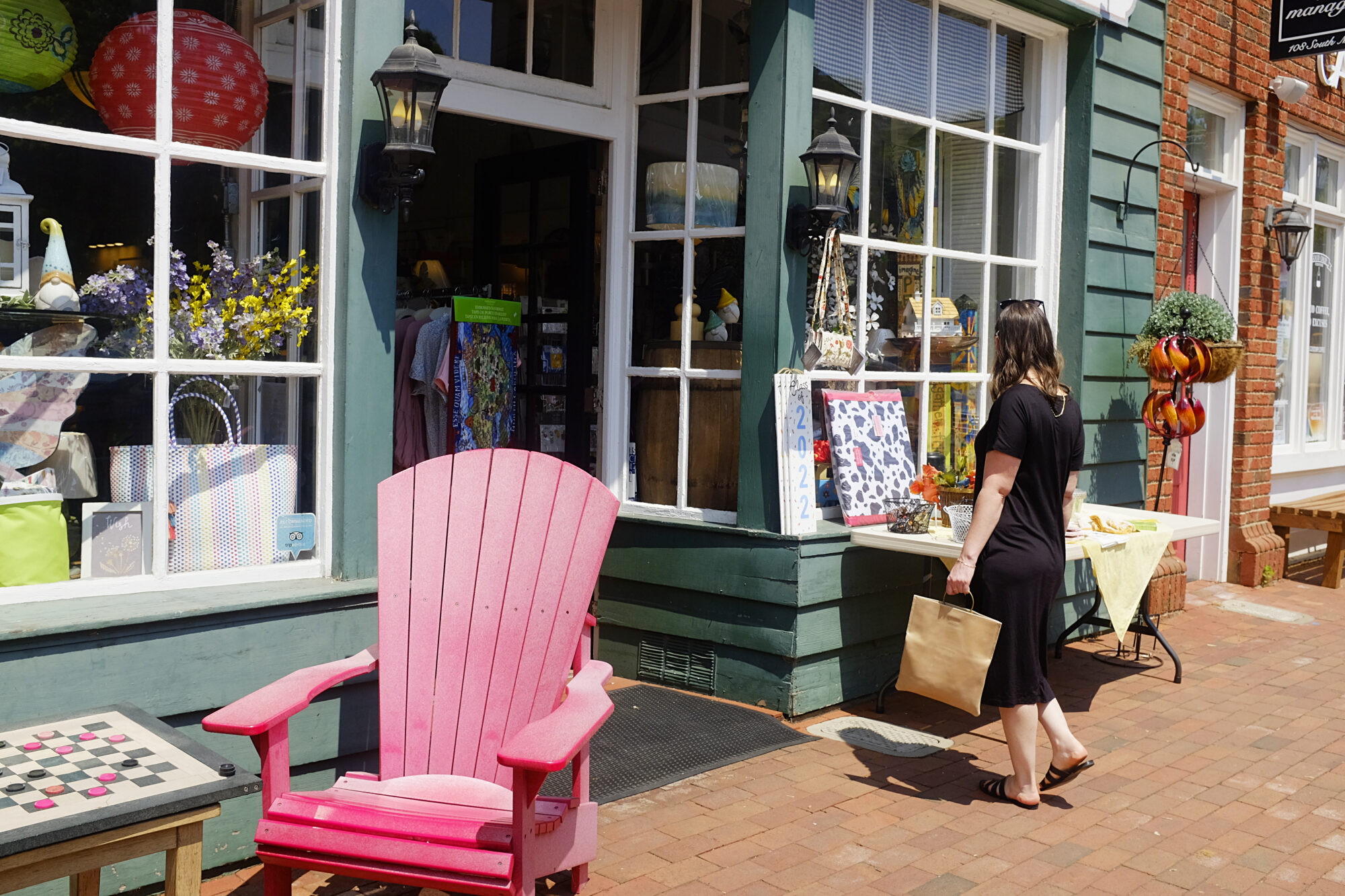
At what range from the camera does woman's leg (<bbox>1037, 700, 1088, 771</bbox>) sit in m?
3.50

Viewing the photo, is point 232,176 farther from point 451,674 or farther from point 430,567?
point 451,674

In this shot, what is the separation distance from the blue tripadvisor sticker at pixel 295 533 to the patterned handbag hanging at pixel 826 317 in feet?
6.48

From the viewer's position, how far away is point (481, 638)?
108 inches

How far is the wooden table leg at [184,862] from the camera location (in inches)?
73.2

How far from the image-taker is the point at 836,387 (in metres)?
4.55

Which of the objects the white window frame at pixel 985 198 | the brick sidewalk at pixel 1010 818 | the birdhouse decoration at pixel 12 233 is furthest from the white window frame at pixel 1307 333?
the birdhouse decoration at pixel 12 233

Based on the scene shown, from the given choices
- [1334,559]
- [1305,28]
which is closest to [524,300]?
[1305,28]

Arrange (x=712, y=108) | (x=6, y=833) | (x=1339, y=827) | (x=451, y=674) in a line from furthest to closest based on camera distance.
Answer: (x=712, y=108) < (x=1339, y=827) < (x=451, y=674) < (x=6, y=833)

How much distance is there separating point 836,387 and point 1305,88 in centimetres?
472

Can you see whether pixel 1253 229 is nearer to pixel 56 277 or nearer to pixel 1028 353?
pixel 1028 353

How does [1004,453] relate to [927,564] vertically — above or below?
above

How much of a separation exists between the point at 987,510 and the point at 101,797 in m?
2.51

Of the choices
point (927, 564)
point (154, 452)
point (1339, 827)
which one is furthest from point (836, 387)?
point (154, 452)

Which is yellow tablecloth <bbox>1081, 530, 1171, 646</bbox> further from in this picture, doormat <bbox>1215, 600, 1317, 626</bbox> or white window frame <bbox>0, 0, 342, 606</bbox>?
doormat <bbox>1215, 600, 1317, 626</bbox>
